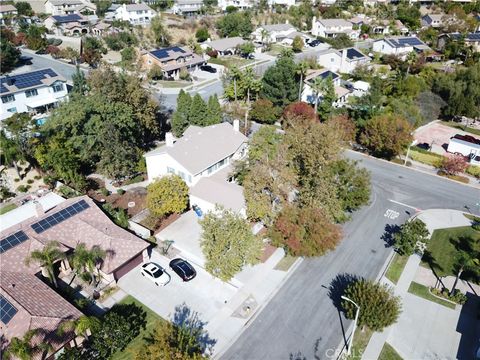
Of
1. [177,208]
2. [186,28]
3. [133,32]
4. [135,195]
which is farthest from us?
[186,28]

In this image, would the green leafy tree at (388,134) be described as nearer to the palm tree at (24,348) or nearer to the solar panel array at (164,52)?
the palm tree at (24,348)

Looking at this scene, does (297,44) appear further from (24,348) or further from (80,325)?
(24,348)

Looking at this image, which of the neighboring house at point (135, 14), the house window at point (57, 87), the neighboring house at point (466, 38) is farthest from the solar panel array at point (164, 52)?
the neighboring house at point (466, 38)

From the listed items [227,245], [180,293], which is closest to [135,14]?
[227,245]

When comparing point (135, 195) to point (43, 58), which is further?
point (43, 58)

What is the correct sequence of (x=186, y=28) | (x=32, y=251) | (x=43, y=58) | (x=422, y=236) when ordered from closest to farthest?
1. (x=32, y=251)
2. (x=422, y=236)
3. (x=43, y=58)
4. (x=186, y=28)

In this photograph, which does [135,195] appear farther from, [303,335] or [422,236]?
[422,236]

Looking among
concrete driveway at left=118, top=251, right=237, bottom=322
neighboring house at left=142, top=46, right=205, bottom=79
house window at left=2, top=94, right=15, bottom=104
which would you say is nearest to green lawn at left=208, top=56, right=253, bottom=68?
neighboring house at left=142, top=46, right=205, bottom=79

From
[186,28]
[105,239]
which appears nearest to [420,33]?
[186,28]

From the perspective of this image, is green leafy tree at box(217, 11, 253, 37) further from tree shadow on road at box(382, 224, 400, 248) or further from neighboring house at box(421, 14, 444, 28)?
tree shadow on road at box(382, 224, 400, 248)
